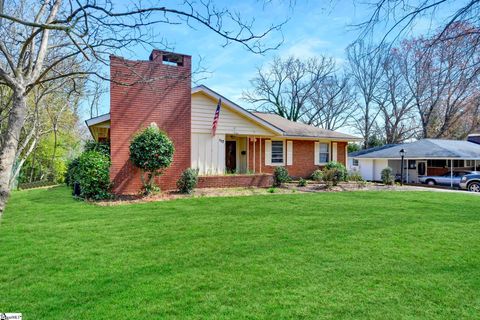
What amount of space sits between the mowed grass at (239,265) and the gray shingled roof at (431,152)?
15.5 meters

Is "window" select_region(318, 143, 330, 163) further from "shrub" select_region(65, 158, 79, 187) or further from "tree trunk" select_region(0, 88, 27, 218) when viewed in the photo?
"tree trunk" select_region(0, 88, 27, 218)

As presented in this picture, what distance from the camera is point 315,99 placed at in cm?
3828

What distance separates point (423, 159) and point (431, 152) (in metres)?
1.09

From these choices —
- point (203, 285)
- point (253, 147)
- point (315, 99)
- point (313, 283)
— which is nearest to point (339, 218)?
point (313, 283)

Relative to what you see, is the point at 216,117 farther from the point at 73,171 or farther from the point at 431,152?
the point at 431,152

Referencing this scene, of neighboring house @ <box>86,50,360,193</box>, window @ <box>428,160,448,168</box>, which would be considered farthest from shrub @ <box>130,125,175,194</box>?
window @ <box>428,160,448,168</box>

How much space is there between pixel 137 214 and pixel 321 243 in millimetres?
4930

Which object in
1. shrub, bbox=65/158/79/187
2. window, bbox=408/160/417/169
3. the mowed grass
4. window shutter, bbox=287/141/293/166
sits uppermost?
window shutter, bbox=287/141/293/166

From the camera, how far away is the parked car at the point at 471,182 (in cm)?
1756

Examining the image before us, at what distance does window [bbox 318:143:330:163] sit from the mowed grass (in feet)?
36.6

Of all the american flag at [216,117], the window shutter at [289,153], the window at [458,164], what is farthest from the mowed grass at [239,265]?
the window at [458,164]

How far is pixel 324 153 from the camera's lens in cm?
1912

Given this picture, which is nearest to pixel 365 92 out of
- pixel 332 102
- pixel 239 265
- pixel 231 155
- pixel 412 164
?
pixel 332 102

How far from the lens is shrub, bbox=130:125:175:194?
34.8ft
